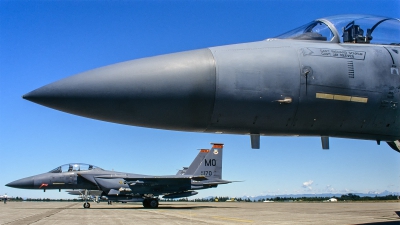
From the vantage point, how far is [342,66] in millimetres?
4777

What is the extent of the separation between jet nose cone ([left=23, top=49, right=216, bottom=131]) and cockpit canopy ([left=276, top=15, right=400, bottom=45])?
5.86 ft

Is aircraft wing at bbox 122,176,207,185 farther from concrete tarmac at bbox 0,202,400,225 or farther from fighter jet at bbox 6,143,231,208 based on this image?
concrete tarmac at bbox 0,202,400,225

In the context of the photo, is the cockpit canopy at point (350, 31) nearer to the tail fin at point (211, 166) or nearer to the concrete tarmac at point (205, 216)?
the concrete tarmac at point (205, 216)

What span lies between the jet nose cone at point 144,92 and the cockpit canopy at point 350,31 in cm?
179

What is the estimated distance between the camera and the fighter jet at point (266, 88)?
401 cm

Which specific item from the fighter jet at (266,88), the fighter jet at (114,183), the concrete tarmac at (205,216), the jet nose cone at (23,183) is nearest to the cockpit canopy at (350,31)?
the fighter jet at (266,88)

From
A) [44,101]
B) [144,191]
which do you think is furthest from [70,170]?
[44,101]

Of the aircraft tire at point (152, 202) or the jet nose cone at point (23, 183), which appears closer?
the aircraft tire at point (152, 202)

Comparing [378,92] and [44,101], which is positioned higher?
[378,92]

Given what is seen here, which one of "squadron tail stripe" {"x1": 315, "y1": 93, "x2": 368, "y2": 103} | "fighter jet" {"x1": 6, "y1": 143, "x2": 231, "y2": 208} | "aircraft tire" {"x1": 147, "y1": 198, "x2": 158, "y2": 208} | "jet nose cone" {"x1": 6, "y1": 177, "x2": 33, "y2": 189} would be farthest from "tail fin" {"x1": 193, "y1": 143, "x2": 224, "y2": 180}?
"squadron tail stripe" {"x1": 315, "y1": 93, "x2": 368, "y2": 103}

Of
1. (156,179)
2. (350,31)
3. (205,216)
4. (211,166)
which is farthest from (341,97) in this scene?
(211,166)

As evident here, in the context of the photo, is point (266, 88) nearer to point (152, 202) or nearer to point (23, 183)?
point (152, 202)

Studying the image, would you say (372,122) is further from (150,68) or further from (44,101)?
(44,101)

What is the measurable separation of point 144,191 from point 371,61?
2175 cm
